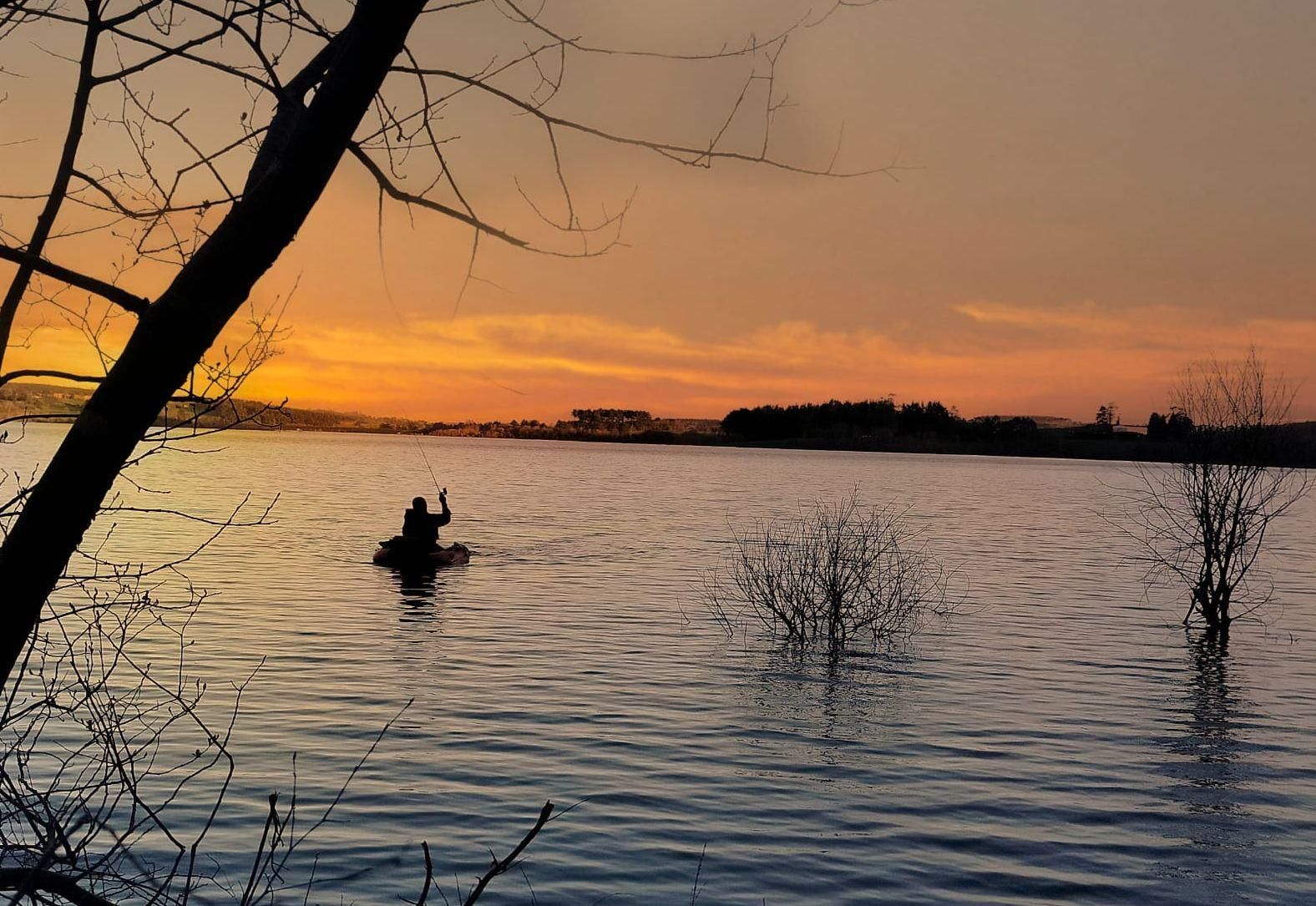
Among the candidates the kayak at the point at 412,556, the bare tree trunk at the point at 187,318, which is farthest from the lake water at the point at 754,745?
the bare tree trunk at the point at 187,318

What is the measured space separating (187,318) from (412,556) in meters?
29.2

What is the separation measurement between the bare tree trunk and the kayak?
28.9 metres

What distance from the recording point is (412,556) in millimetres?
31062

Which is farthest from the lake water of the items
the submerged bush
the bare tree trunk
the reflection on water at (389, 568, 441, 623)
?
the bare tree trunk

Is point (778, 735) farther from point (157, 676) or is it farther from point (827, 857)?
point (157, 676)

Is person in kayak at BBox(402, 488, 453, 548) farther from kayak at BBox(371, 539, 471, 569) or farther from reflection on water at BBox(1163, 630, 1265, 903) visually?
reflection on water at BBox(1163, 630, 1265, 903)

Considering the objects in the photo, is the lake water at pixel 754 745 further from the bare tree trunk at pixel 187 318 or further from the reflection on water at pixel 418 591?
the bare tree trunk at pixel 187 318

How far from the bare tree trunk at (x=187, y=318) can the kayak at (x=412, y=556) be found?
94.7ft

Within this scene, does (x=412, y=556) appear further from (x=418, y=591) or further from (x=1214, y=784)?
(x=1214, y=784)

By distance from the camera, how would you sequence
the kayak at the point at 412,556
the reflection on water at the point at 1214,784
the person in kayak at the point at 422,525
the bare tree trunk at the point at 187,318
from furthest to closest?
the kayak at the point at 412,556 → the person in kayak at the point at 422,525 → the reflection on water at the point at 1214,784 → the bare tree trunk at the point at 187,318

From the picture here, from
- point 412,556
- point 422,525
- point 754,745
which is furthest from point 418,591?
point 754,745


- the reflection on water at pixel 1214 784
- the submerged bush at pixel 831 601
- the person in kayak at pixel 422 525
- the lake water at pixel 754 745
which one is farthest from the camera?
the person in kayak at pixel 422 525

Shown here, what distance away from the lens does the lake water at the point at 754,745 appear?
986cm

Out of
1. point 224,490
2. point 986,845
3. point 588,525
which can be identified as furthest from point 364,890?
point 224,490
